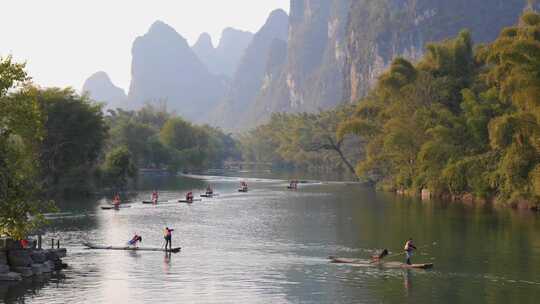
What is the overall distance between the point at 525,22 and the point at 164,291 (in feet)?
184

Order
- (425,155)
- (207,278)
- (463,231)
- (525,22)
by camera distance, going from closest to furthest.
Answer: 1. (207,278)
2. (463,231)
3. (525,22)
4. (425,155)

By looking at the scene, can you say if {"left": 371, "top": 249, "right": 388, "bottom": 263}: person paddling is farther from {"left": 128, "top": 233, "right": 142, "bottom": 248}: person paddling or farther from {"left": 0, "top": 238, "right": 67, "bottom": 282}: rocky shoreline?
{"left": 0, "top": 238, "right": 67, "bottom": 282}: rocky shoreline

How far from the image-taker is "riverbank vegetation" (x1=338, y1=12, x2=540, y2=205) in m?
69.7

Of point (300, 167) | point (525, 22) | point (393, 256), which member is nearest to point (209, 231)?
point (393, 256)

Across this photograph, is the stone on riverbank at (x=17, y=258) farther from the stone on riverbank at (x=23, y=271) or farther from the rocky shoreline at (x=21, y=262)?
the stone on riverbank at (x=23, y=271)

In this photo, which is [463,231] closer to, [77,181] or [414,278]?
[414,278]

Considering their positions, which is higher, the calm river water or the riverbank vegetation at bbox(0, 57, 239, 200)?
the riverbank vegetation at bbox(0, 57, 239, 200)

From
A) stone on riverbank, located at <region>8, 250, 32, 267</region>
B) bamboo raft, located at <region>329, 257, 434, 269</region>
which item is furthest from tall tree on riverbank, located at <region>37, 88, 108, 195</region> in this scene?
bamboo raft, located at <region>329, 257, 434, 269</region>

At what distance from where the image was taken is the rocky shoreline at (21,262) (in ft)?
124

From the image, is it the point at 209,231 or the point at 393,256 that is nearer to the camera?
the point at 393,256

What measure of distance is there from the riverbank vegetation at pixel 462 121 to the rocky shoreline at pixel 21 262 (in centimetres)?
4437

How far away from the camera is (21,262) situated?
128 feet

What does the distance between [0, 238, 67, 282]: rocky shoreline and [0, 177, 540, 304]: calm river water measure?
994 mm

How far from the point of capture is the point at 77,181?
9381 cm
